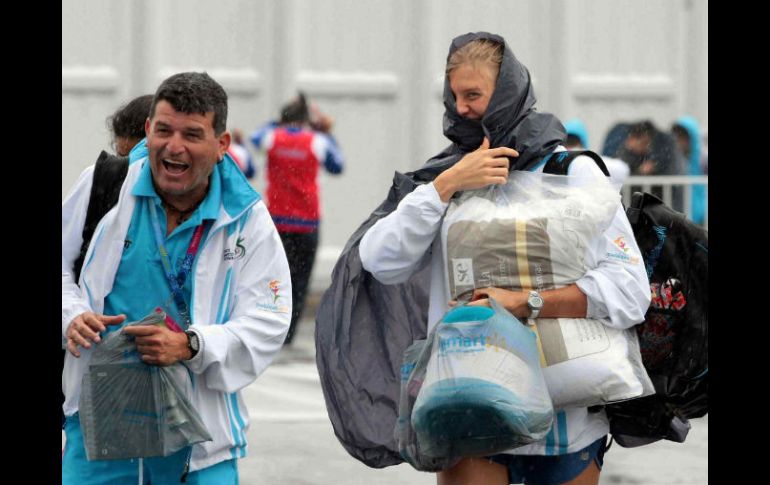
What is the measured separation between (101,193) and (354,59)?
11.1 metres

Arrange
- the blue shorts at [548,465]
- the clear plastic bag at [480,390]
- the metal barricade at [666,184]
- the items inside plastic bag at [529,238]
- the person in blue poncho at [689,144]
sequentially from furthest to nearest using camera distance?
the person in blue poncho at [689,144]
the metal barricade at [666,184]
the blue shorts at [548,465]
the items inside plastic bag at [529,238]
the clear plastic bag at [480,390]

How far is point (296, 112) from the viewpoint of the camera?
1195 cm

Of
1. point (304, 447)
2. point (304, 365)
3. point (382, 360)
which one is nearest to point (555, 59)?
point (304, 365)

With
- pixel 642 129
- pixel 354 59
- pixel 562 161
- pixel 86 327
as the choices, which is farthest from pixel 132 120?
pixel 354 59

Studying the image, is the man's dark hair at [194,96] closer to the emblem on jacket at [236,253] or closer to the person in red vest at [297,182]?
the emblem on jacket at [236,253]

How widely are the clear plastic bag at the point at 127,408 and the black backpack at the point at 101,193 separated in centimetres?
28

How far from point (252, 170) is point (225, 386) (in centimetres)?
913

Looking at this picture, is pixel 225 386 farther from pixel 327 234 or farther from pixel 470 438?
pixel 327 234

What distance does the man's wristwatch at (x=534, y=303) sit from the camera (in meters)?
4.10

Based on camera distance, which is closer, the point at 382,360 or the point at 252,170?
the point at 382,360

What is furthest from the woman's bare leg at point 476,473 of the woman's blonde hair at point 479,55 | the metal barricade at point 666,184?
the metal barricade at point 666,184
